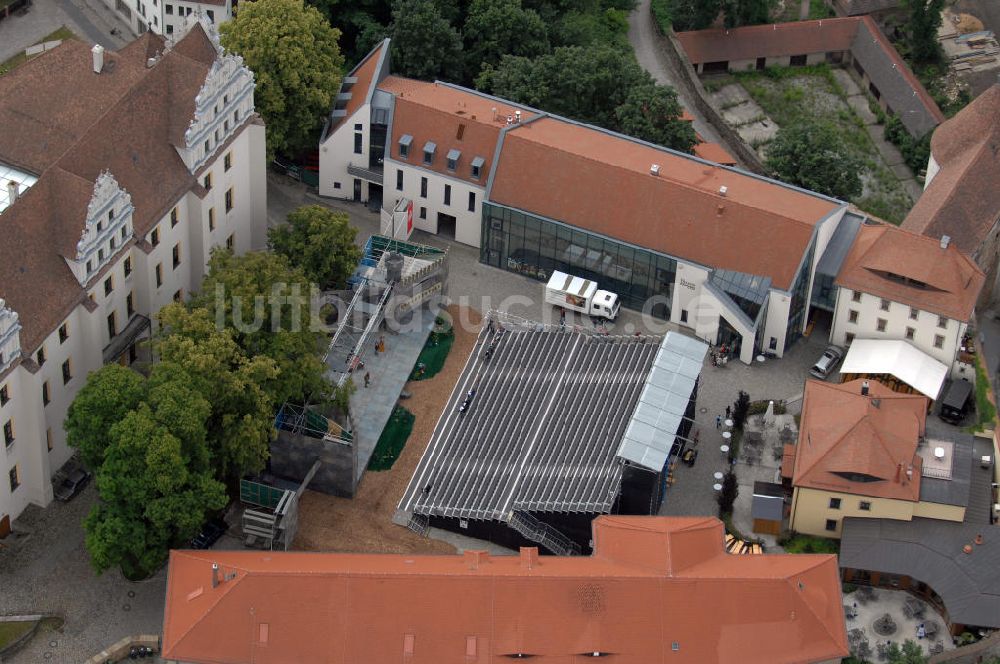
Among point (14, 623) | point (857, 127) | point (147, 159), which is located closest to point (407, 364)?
point (147, 159)

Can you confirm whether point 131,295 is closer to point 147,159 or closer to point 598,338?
point 147,159

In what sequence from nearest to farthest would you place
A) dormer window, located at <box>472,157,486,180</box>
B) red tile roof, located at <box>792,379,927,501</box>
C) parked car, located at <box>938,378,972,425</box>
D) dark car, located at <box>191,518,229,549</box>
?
dark car, located at <box>191,518,229,549</box>
red tile roof, located at <box>792,379,927,501</box>
parked car, located at <box>938,378,972,425</box>
dormer window, located at <box>472,157,486,180</box>

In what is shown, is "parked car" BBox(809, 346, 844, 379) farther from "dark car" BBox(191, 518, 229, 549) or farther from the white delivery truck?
"dark car" BBox(191, 518, 229, 549)

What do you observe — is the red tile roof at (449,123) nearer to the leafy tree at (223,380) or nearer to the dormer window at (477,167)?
the dormer window at (477,167)

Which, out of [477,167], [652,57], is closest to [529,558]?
[477,167]

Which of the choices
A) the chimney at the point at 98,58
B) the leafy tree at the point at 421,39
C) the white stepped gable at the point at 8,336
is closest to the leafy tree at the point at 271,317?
the white stepped gable at the point at 8,336

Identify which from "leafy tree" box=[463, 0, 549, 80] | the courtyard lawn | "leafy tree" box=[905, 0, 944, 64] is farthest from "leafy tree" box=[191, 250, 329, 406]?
"leafy tree" box=[905, 0, 944, 64]
